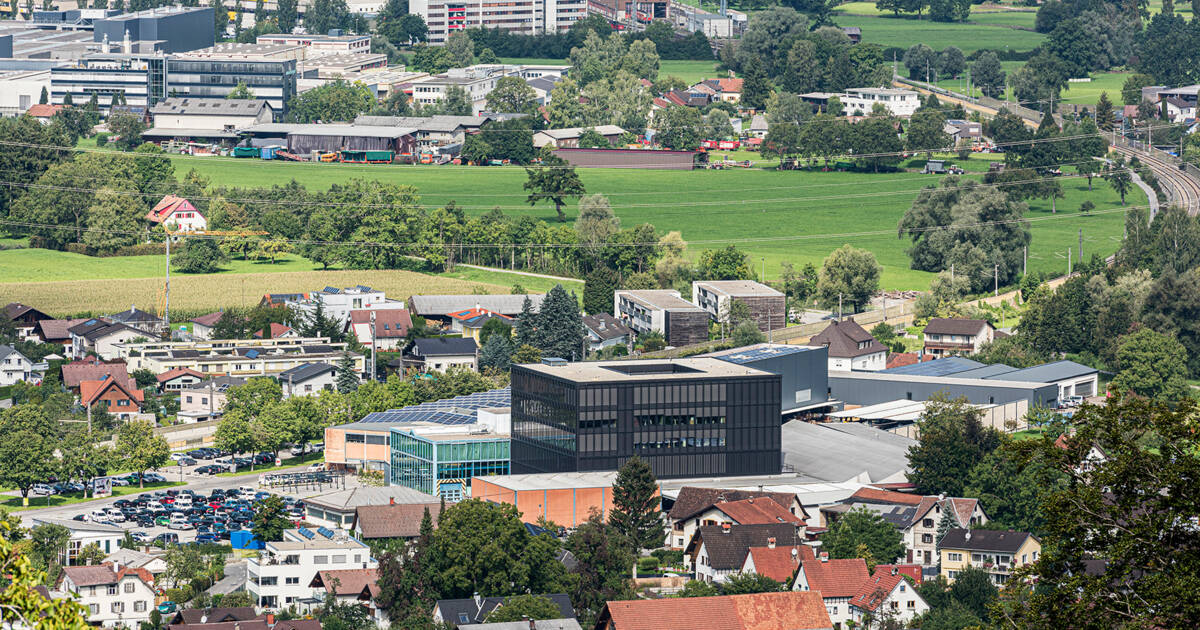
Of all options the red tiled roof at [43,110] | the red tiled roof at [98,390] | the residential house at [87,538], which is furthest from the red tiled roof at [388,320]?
the red tiled roof at [43,110]

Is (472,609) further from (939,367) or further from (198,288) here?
(198,288)

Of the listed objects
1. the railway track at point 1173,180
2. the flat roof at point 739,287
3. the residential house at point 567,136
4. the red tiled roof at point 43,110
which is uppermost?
the red tiled roof at point 43,110

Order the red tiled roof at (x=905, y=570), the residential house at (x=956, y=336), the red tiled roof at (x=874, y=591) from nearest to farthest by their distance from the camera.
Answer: the red tiled roof at (x=874, y=591)
the red tiled roof at (x=905, y=570)
the residential house at (x=956, y=336)

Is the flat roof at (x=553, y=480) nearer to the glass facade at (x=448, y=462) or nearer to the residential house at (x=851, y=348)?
Answer: the glass facade at (x=448, y=462)

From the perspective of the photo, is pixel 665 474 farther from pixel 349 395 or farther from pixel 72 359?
pixel 72 359

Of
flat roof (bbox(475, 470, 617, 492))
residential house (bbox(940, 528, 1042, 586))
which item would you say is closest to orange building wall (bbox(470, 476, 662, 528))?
flat roof (bbox(475, 470, 617, 492))

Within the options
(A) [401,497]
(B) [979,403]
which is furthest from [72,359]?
(B) [979,403]

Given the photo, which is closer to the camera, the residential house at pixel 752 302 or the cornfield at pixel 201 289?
the residential house at pixel 752 302
